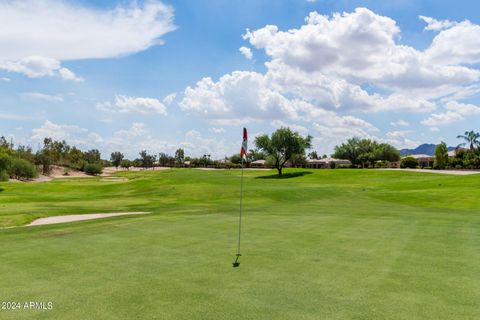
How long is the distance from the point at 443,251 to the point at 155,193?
4249 centimetres

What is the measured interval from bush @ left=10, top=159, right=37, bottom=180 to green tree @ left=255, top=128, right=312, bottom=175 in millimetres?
63351

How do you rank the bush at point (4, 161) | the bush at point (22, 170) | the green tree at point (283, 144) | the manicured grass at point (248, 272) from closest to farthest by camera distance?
the manicured grass at point (248, 272), the bush at point (4, 161), the green tree at point (283, 144), the bush at point (22, 170)

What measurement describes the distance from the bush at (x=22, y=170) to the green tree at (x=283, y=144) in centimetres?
6335

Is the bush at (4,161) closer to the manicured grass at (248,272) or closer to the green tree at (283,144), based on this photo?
the green tree at (283,144)

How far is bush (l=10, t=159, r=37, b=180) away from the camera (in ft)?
336

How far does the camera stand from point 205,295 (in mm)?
7828

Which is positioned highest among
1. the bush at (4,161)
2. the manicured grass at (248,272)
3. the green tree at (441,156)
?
the green tree at (441,156)

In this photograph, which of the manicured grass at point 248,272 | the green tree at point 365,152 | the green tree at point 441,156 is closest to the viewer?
the manicured grass at point 248,272

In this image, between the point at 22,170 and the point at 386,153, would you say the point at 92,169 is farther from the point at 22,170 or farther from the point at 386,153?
the point at 386,153

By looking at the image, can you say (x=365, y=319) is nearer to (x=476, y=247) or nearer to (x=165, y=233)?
(x=476, y=247)

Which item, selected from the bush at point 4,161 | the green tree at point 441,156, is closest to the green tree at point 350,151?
the green tree at point 441,156

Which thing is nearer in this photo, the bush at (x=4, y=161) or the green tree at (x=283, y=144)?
the bush at (x=4, y=161)

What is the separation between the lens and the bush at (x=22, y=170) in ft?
336

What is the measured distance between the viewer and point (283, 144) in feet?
306
